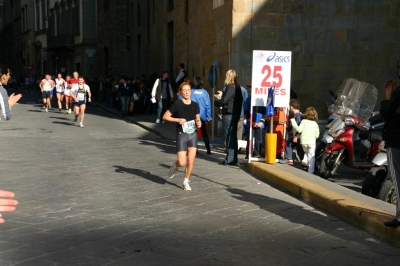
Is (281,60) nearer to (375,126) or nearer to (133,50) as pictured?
(375,126)

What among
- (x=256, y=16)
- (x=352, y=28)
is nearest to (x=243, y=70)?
(x=256, y=16)

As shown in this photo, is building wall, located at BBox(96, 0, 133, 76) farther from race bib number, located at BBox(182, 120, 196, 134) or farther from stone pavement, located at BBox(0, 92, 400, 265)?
race bib number, located at BBox(182, 120, 196, 134)

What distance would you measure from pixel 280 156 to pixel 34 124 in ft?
35.2

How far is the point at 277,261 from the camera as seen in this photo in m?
5.50

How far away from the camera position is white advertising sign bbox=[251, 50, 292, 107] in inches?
437

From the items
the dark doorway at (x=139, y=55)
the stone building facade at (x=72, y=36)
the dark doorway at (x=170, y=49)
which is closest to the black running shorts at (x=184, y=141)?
the dark doorway at (x=170, y=49)

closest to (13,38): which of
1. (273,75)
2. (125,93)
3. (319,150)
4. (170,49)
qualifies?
(170,49)

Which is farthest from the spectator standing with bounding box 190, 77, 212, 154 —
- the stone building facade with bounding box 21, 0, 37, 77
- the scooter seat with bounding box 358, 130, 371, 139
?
the stone building facade with bounding box 21, 0, 37, 77

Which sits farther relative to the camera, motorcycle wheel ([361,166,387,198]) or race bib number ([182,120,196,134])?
race bib number ([182,120,196,134])

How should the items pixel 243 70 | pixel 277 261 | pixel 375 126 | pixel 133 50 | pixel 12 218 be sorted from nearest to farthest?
1. pixel 277 261
2. pixel 12 218
3. pixel 375 126
4. pixel 243 70
5. pixel 133 50

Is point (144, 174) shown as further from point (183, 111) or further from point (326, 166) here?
point (326, 166)

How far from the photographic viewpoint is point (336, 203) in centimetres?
739

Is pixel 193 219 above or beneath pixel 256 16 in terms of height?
beneath

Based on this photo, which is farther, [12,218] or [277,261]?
[12,218]
